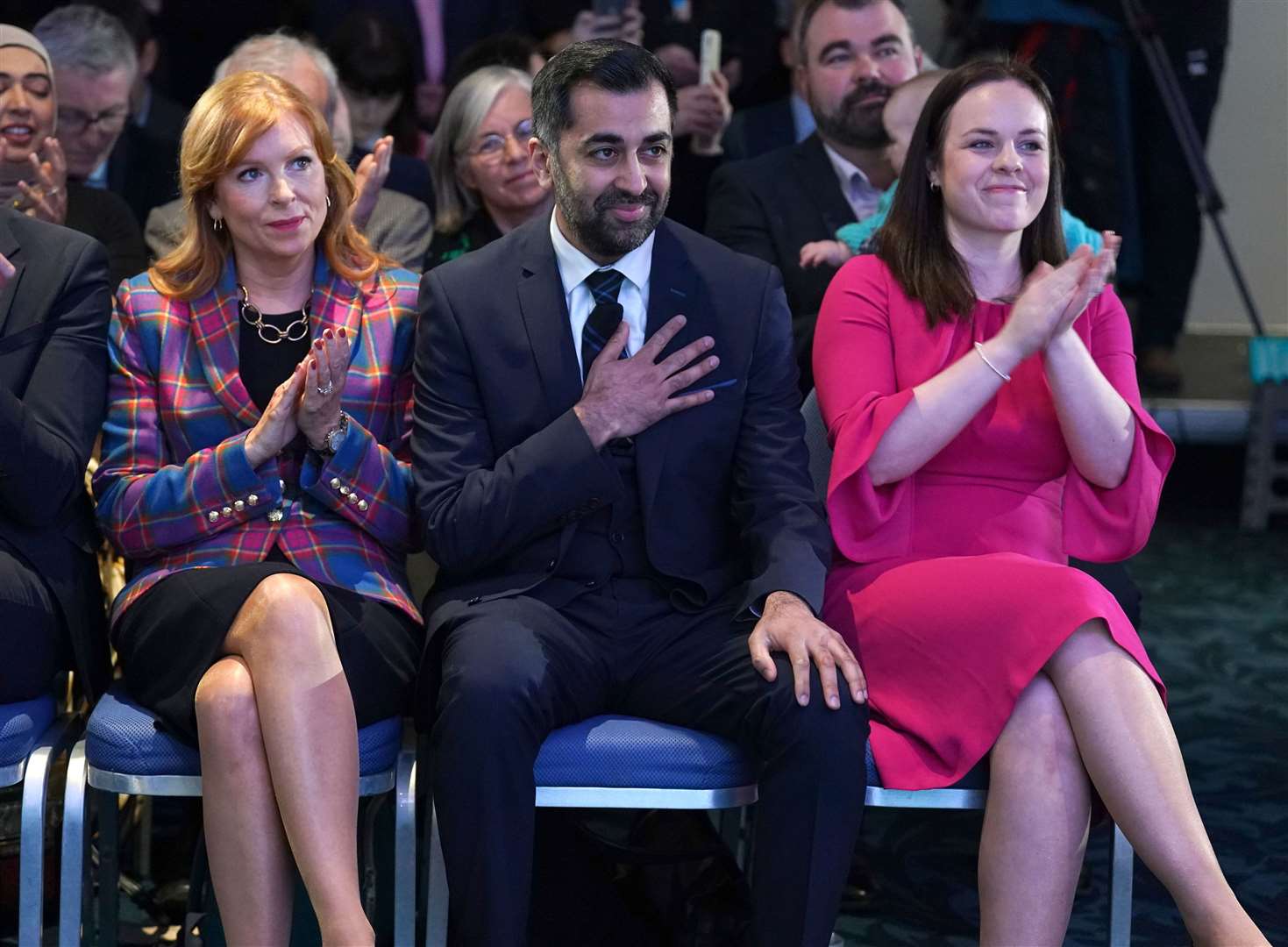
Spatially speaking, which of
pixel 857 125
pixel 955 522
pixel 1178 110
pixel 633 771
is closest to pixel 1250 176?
pixel 1178 110

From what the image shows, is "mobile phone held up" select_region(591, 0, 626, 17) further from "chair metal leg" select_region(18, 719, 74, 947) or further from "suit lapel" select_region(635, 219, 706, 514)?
"chair metal leg" select_region(18, 719, 74, 947)

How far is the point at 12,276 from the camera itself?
8.86ft

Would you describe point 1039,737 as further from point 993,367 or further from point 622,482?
point 622,482

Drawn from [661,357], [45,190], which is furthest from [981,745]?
[45,190]

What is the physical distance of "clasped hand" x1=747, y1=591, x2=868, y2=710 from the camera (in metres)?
2.45

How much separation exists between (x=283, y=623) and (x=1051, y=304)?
47.7 inches

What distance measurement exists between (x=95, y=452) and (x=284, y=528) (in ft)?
1.62

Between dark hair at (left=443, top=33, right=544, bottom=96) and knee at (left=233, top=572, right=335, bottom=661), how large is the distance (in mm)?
2127

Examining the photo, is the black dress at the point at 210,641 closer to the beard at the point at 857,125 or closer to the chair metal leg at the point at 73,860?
the chair metal leg at the point at 73,860

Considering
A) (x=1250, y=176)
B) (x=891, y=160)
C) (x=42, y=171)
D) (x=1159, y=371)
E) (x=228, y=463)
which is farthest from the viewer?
(x=1250, y=176)

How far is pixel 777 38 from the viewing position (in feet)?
18.4

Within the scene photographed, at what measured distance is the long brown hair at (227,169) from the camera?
2812mm

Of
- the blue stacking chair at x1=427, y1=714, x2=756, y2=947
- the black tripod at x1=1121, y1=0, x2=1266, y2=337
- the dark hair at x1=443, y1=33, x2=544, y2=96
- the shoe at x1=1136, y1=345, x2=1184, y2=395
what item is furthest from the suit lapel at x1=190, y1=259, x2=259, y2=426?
the shoe at x1=1136, y1=345, x2=1184, y2=395

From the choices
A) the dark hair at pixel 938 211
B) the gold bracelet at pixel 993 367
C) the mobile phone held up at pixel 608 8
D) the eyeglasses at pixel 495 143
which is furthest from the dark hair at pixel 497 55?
the gold bracelet at pixel 993 367
